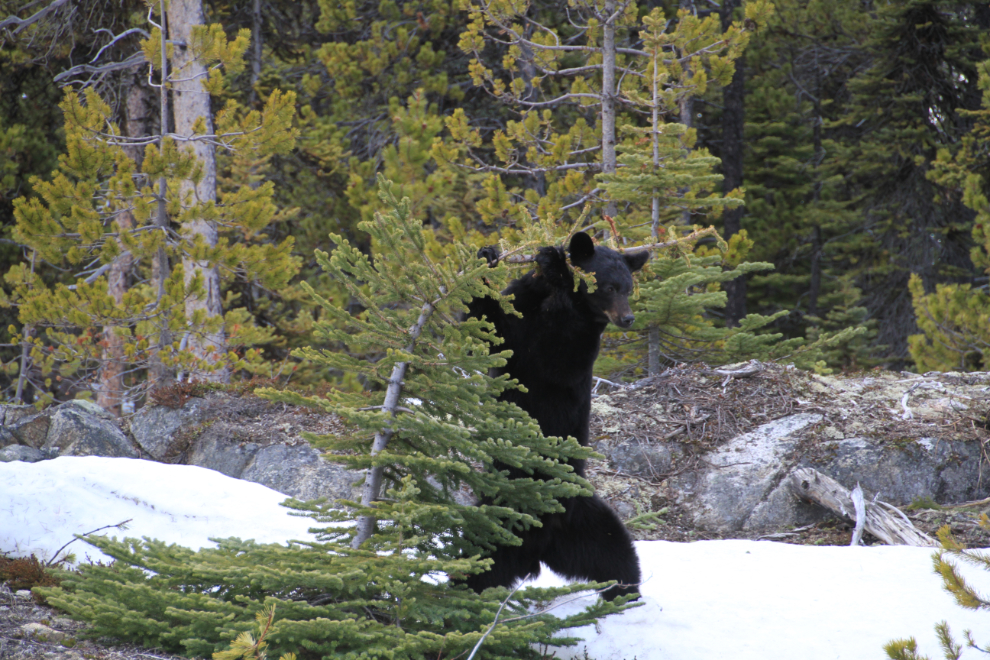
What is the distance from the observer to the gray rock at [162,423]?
7051 millimetres

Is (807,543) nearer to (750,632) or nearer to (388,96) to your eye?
(750,632)

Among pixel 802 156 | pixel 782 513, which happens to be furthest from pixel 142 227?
pixel 802 156

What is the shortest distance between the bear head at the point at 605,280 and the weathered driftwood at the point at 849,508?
2.85m

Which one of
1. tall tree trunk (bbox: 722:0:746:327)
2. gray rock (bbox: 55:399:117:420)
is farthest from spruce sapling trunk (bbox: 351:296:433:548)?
tall tree trunk (bbox: 722:0:746:327)

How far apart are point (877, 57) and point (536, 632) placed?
55.5 ft

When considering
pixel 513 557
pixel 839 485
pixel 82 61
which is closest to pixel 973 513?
pixel 839 485

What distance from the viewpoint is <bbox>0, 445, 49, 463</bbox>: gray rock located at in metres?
5.66

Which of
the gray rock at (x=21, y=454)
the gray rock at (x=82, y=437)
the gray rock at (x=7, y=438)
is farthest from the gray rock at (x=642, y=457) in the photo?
the gray rock at (x=7, y=438)

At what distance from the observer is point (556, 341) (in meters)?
3.71

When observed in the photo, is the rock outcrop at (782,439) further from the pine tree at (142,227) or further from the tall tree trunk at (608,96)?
the pine tree at (142,227)

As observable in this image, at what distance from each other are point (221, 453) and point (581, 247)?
455cm

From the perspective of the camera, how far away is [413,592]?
3006mm

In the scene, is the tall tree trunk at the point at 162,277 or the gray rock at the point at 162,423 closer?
the gray rock at the point at 162,423

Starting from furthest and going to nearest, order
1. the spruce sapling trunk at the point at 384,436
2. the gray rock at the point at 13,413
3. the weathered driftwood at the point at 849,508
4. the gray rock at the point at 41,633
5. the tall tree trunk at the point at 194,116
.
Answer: the tall tree trunk at the point at 194,116 → the gray rock at the point at 13,413 → the weathered driftwood at the point at 849,508 → the spruce sapling trunk at the point at 384,436 → the gray rock at the point at 41,633
